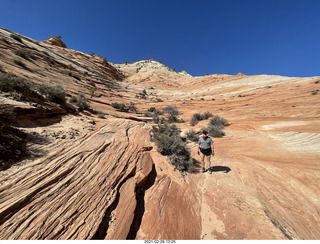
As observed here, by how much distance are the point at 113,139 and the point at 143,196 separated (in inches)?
97.5

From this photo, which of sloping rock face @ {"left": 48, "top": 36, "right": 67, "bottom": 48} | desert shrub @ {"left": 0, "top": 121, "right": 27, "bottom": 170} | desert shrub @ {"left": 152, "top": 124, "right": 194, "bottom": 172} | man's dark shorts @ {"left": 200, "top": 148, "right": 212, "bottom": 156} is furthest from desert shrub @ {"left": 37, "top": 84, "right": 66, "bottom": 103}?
sloping rock face @ {"left": 48, "top": 36, "right": 67, "bottom": 48}

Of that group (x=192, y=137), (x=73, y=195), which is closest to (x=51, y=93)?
(x=73, y=195)

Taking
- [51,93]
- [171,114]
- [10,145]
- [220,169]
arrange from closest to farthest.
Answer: [10,145] → [220,169] → [51,93] → [171,114]

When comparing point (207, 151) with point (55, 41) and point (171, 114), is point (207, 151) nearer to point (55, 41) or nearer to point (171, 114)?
point (171, 114)

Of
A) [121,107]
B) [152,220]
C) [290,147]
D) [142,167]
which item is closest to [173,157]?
[142,167]

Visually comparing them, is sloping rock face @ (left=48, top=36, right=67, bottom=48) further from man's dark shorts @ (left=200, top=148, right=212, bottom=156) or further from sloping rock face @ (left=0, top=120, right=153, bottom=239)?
man's dark shorts @ (left=200, top=148, right=212, bottom=156)

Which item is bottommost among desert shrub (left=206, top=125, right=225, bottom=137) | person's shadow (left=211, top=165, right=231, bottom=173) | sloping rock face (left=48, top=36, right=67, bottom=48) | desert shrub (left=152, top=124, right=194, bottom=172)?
person's shadow (left=211, top=165, right=231, bottom=173)

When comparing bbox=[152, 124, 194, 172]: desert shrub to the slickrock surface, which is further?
bbox=[152, 124, 194, 172]: desert shrub

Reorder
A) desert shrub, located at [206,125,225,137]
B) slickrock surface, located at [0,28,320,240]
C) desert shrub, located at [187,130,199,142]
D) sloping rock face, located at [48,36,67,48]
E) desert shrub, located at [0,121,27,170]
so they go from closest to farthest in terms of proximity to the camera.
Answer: slickrock surface, located at [0,28,320,240]
desert shrub, located at [0,121,27,170]
desert shrub, located at [187,130,199,142]
desert shrub, located at [206,125,225,137]
sloping rock face, located at [48,36,67,48]

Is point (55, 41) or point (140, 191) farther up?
point (55, 41)

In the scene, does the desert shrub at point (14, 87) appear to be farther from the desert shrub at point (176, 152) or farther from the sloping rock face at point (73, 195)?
the desert shrub at point (176, 152)

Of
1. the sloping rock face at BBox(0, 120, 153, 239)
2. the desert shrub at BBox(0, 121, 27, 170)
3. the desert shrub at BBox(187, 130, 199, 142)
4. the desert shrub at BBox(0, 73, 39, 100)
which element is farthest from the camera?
the desert shrub at BBox(187, 130, 199, 142)

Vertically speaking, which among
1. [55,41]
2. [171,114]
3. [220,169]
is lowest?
[220,169]

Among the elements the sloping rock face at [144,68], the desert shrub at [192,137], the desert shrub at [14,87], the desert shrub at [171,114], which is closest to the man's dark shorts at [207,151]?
the desert shrub at [192,137]
